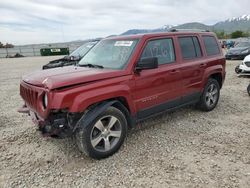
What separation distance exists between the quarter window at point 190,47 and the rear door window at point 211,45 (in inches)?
14.6

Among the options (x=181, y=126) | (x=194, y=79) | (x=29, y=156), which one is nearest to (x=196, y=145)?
(x=181, y=126)

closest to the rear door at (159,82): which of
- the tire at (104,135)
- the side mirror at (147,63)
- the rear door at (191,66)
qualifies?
the side mirror at (147,63)

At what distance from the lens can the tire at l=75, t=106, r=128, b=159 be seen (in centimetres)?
357

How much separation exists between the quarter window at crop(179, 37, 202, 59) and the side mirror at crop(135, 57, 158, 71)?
131 centimetres

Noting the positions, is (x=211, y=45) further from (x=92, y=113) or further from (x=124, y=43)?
(x=92, y=113)

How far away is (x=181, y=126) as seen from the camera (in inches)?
198

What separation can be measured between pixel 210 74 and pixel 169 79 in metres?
1.60

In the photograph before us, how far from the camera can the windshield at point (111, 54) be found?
4207 millimetres

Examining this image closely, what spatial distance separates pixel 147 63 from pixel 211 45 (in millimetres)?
2738

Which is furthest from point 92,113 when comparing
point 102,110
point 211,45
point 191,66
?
point 211,45

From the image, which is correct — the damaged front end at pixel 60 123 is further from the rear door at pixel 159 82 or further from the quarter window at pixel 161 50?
the quarter window at pixel 161 50

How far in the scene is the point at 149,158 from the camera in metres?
3.81

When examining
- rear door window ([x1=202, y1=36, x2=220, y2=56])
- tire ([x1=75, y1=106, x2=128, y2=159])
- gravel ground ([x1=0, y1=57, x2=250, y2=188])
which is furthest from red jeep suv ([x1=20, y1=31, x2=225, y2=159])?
gravel ground ([x1=0, y1=57, x2=250, y2=188])

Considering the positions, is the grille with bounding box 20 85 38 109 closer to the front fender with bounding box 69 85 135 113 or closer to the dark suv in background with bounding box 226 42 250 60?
the front fender with bounding box 69 85 135 113
